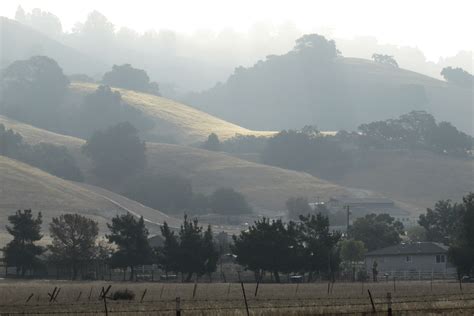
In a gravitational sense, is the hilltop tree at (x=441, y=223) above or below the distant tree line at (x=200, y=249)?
above

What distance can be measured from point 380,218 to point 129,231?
201ft

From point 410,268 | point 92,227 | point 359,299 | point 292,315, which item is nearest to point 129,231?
point 92,227

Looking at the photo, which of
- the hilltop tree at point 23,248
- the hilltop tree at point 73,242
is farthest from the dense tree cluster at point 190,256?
the hilltop tree at point 23,248

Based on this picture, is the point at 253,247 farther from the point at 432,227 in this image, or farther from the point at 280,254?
the point at 432,227

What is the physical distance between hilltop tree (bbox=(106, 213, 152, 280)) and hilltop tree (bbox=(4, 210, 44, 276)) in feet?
28.6

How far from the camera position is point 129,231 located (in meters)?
119

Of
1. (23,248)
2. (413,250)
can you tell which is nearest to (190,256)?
(23,248)

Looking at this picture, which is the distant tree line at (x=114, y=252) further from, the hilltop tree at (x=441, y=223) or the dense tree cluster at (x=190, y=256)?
the hilltop tree at (x=441, y=223)

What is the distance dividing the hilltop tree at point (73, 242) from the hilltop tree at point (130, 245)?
15.7 feet

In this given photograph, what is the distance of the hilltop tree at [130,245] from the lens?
378 ft

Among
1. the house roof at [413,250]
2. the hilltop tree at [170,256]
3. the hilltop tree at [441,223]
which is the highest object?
the hilltop tree at [441,223]

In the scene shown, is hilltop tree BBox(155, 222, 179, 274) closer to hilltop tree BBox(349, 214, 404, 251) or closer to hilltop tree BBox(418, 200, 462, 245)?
hilltop tree BBox(349, 214, 404, 251)

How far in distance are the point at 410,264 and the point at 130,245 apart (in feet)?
117

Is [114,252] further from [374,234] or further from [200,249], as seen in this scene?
[374,234]
